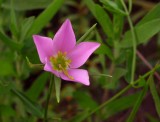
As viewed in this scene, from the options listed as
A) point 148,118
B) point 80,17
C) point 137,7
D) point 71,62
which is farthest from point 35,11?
point 71,62

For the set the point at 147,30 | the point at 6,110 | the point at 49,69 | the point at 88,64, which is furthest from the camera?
the point at 88,64

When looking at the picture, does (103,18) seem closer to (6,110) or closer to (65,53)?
(65,53)

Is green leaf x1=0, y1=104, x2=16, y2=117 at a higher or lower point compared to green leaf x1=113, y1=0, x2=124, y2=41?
lower

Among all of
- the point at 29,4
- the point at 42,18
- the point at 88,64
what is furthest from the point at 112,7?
the point at 88,64

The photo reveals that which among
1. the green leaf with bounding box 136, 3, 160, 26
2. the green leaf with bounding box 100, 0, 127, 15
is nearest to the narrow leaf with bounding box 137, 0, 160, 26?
the green leaf with bounding box 136, 3, 160, 26

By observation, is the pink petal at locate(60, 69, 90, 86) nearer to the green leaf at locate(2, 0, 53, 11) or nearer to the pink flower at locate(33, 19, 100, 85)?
the pink flower at locate(33, 19, 100, 85)

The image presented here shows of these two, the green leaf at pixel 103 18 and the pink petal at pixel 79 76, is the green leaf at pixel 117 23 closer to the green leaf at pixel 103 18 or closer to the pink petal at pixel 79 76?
the green leaf at pixel 103 18
